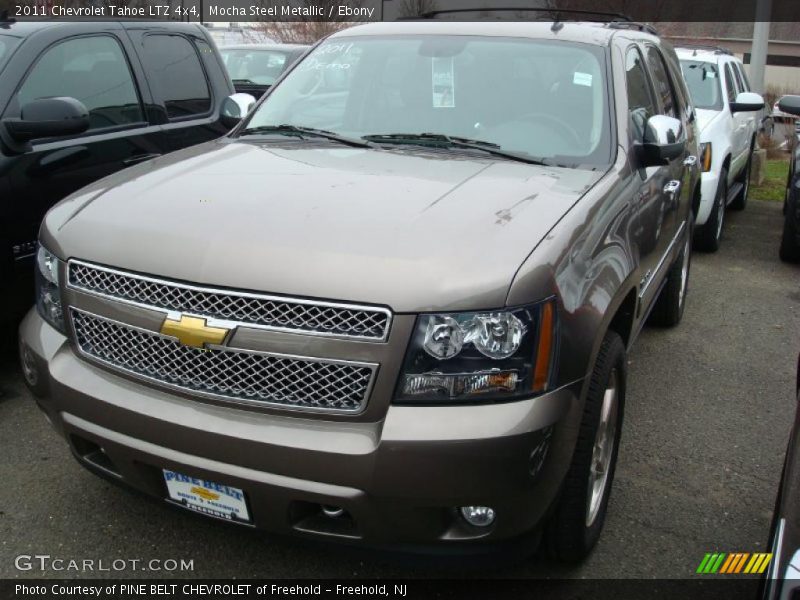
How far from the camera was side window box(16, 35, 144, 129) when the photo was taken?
440cm

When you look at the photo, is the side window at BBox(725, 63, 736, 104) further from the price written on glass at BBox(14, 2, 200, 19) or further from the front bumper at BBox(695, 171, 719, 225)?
the price written on glass at BBox(14, 2, 200, 19)

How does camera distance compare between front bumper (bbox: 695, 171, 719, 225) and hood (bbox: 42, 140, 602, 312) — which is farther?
front bumper (bbox: 695, 171, 719, 225)

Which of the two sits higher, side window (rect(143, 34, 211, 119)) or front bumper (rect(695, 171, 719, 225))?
side window (rect(143, 34, 211, 119))

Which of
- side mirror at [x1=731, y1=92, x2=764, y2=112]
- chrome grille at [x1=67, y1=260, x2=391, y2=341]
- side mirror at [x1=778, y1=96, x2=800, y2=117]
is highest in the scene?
chrome grille at [x1=67, y1=260, x2=391, y2=341]

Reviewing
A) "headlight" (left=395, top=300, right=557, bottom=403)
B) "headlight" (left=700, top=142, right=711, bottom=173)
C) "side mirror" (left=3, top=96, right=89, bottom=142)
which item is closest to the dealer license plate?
"headlight" (left=395, top=300, right=557, bottom=403)

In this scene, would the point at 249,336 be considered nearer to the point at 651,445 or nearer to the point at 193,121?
the point at 651,445

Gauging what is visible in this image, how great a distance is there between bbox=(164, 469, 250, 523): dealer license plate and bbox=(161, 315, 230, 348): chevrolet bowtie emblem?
1.35 ft

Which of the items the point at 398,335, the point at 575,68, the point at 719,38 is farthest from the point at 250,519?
the point at 719,38

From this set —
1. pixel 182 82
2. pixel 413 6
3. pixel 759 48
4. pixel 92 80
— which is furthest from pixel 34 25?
pixel 413 6

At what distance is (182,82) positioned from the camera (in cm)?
530

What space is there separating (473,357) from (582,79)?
1821 millimetres

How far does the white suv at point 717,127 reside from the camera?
7.06 metres

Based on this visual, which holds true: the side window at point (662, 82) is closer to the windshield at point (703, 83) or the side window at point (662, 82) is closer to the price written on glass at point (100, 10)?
the windshield at point (703, 83)

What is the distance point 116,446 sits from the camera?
245 centimetres
